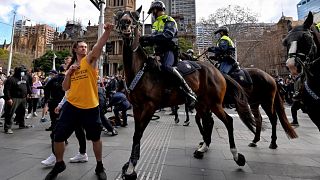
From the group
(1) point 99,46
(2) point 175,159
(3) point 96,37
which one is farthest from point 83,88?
(3) point 96,37

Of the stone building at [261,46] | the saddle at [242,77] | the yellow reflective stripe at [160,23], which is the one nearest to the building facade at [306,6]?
the stone building at [261,46]

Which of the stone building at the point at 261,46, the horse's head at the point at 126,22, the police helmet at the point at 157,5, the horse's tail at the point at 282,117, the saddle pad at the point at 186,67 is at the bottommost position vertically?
the horse's tail at the point at 282,117

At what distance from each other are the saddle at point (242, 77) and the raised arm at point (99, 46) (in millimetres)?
4144

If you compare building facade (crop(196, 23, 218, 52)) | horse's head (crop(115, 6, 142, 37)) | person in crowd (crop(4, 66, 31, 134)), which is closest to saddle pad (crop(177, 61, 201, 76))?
horse's head (crop(115, 6, 142, 37))

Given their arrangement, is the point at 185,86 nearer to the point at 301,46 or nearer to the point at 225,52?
the point at 301,46

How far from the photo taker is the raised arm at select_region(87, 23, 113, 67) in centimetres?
366

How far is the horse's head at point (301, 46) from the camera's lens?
3.64 m

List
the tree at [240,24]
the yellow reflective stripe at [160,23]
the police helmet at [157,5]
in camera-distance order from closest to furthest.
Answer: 1. the yellow reflective stripe at [160,23]
2. the police helmet at [157,5]
3. the tree at [240,24]

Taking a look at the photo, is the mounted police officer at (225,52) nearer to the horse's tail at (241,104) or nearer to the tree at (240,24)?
the horse's tail at (241,104)

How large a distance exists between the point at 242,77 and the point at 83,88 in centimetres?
453

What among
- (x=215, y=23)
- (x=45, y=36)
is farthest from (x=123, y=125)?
(x=45, y=36)

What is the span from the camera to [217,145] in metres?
6.38

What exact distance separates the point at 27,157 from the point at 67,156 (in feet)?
2.55

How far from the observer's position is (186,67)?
4.83m
